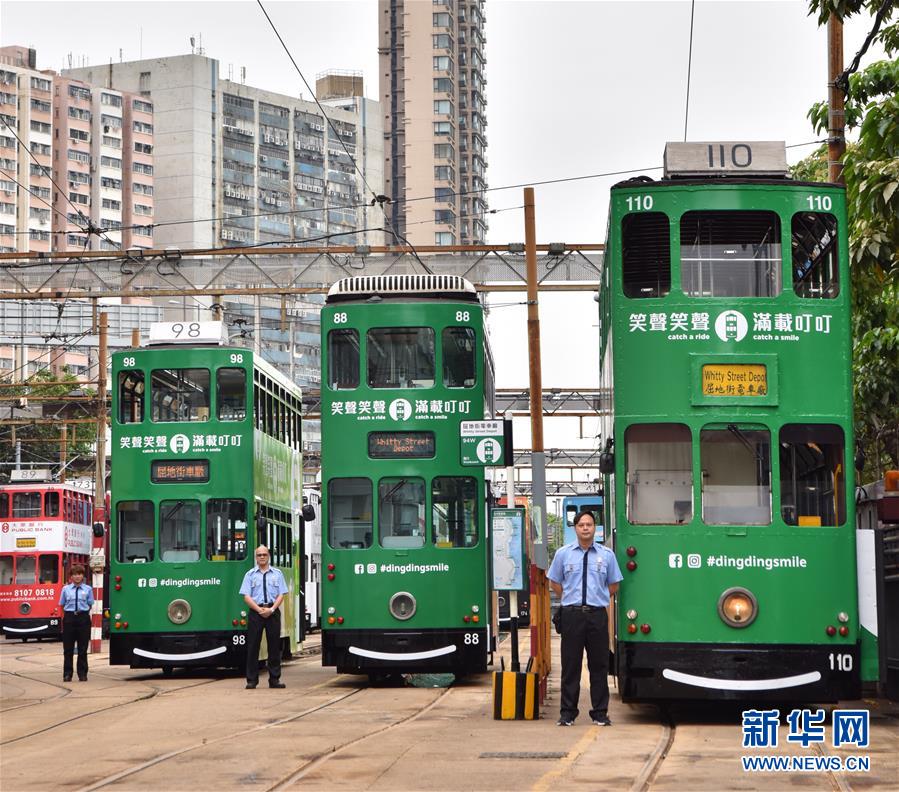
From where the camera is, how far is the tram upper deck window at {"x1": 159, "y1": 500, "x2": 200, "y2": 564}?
25094mm

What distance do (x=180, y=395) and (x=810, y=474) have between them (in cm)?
1222

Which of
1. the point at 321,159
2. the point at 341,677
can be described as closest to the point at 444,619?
the point at 341,677

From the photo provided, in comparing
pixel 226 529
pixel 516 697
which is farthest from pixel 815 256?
pixel 226 529

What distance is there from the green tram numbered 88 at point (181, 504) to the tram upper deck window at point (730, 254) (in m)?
10.9

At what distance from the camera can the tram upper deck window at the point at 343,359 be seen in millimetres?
22172

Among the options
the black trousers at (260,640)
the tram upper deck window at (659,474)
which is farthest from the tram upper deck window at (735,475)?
the black trousers at (260,640)

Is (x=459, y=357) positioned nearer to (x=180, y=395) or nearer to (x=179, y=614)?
(x=180, y=395)

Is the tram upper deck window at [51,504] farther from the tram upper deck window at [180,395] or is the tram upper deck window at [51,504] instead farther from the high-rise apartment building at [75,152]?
the high-rise apartment building at [75,152]

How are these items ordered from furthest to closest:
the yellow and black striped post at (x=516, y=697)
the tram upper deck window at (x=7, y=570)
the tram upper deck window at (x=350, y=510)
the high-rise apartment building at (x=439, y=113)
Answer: the high-rise apartment building at (x=439, y=113), the tram upper deck window at (x=7, y=570), the tram upper deck window at (x=350, y=510), the yellow and black striped post at (x=516, y=697)

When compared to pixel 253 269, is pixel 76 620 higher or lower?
lower

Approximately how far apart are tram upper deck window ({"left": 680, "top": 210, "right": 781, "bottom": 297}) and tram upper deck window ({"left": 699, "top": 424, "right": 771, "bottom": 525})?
1.30 meters

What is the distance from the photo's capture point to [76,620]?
25.3m

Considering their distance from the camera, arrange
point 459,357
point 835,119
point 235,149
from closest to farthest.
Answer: point 835,119 → point 459,357 → point 235,149

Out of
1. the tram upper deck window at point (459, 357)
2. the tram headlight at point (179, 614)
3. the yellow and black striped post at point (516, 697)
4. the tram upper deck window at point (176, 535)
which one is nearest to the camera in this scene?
the yellow and black striped post at point (516, 697)
